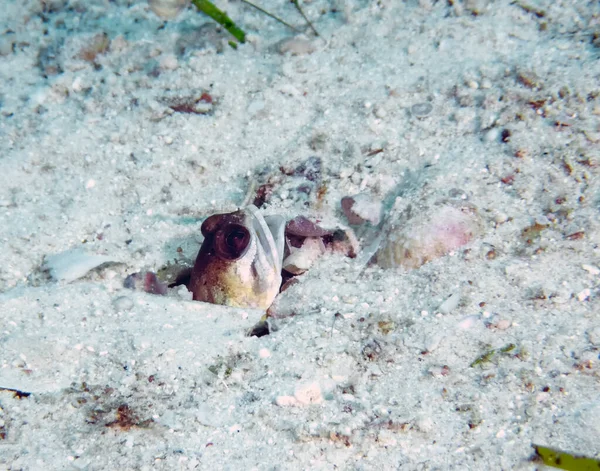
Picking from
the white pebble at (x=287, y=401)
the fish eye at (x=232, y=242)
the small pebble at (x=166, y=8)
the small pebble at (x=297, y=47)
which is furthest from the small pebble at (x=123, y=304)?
the small pebble at (x=166, y=8)

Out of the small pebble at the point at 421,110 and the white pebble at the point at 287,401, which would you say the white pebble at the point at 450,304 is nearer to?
the white pebble at the point at 287,401

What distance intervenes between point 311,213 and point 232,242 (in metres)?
0.72

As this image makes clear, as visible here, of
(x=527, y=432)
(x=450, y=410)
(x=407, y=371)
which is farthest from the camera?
(x=407, y=371)

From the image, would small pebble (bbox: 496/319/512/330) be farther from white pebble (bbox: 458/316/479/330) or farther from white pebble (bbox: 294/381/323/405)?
white pebble (bbox: 294/381/323/405)

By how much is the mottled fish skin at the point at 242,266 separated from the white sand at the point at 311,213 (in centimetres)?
17

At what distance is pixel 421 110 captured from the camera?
12.0 feet

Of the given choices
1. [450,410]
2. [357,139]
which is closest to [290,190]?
[357,139]

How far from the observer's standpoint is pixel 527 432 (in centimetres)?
203

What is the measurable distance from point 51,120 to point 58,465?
9.70 ft

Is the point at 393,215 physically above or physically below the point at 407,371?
above

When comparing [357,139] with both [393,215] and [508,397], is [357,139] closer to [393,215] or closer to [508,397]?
[393,215]

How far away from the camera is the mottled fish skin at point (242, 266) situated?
2.88 metres

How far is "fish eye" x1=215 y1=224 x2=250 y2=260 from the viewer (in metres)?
2.83

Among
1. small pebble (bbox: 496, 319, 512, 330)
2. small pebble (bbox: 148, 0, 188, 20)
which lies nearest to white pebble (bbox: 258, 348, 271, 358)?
small pebble (bbox: 496, 319, 512, 330)
